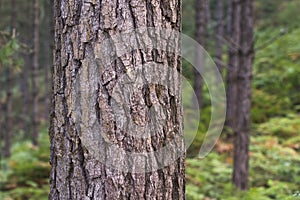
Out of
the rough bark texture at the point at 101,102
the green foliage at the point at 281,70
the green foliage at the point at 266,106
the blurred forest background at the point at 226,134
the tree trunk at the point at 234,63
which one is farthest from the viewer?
the green foliage at the point at 281,70

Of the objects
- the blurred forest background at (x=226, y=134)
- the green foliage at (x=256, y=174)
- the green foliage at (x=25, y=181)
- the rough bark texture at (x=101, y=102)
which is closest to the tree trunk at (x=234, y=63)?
the blurred forest background at (x=226, y=134)

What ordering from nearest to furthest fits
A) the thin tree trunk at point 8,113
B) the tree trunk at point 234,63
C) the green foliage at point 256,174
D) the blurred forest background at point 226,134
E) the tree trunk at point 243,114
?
the blurred forest background at point 226,134
the green foliage at point 256,174
the tree trunk at point 243,114
the tree trunk at point 234,63
the thin tree trunk at point 8,113

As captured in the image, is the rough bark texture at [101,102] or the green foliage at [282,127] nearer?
the rough bark texture at [101,102]

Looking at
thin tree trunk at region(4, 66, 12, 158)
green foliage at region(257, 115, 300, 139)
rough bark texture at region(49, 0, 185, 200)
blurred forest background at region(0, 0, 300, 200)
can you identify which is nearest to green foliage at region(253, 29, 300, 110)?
blurred forest background at region(0, 0, 300, 200)

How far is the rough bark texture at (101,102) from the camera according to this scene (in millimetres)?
1889

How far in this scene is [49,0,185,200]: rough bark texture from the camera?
189 centimetres

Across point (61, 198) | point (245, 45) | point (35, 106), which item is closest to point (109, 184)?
point (61, 198)

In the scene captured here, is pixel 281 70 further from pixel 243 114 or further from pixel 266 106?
pixel 243 114

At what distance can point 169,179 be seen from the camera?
1.98 m

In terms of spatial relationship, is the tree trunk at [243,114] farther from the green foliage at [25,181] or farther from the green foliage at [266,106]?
the green foliage at [266,106]

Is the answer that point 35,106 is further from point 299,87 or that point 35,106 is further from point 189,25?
point 189,25

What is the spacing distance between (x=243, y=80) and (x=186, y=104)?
5.52m

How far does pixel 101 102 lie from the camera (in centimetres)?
190

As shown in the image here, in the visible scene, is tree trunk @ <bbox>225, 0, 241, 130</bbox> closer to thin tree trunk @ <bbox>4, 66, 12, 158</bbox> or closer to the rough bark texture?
thin tree trunk @ <bbox>4, 66, 12, 158</bbox>
